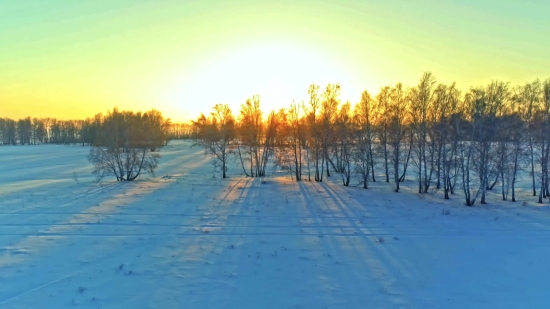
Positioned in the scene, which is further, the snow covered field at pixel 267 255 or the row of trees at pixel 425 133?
the row of trees at pixel 425 133

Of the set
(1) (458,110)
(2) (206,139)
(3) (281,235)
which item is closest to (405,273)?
(3) (281,235)

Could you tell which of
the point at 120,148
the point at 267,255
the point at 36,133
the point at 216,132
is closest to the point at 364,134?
the point at 216,132

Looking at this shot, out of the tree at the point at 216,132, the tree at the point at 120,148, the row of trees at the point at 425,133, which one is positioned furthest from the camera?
the tree at the point at 216,132

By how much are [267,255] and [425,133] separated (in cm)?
2309

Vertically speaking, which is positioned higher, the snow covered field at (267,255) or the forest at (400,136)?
the forest at (400,136)

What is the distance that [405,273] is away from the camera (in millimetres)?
10234

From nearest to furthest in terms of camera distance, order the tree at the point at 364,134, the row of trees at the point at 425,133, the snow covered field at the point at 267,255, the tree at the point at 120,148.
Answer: the snow covered field at the point at 267,255, the row of trees at the point at 425,133, the tree at the point at 364,134, the tree at the point at 120,148

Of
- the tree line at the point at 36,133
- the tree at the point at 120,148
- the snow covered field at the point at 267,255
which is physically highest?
the tree line at the point at 36,133

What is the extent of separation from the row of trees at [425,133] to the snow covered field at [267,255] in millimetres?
5128

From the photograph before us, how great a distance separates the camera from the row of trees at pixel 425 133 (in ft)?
80.5

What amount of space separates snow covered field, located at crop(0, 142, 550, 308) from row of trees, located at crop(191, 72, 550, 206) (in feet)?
16.8

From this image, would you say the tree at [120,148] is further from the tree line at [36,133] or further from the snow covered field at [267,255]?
the tree line at [36,133]

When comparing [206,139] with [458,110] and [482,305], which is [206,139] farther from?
[482,305]

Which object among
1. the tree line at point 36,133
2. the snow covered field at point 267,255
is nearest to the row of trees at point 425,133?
the snow covered field at point 267,255
